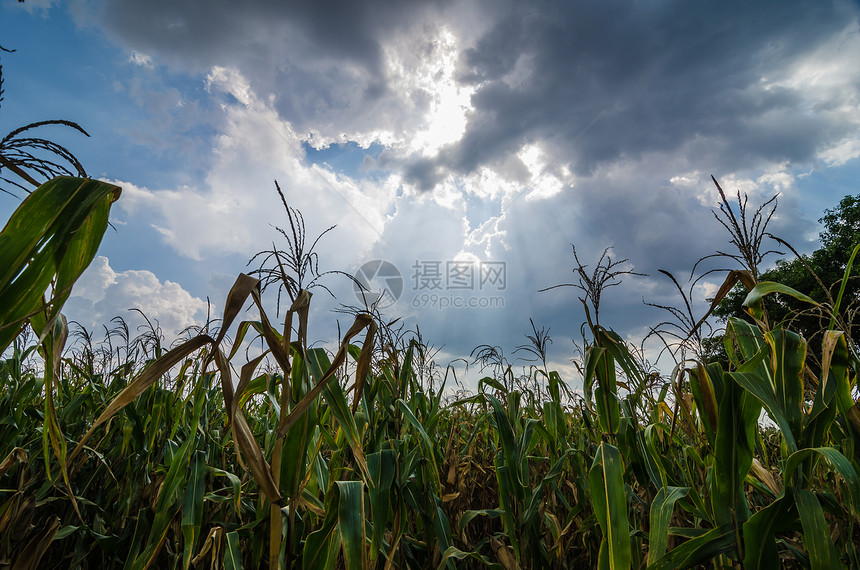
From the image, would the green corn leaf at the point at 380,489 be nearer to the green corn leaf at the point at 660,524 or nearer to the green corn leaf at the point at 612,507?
the green corn leaf at the point at 612,507

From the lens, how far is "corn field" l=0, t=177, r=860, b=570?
2.97 feet

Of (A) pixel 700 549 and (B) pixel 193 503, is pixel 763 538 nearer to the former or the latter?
(A) pixel 700 549

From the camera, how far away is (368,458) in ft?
4.80

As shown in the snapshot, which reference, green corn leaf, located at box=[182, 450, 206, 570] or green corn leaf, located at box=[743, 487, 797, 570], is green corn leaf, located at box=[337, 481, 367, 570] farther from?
green corn leaf, located at box=[743, 487, 797, 570]

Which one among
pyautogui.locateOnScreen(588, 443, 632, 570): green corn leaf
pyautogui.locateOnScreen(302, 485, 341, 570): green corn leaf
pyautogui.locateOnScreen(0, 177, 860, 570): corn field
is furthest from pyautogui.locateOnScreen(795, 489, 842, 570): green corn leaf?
pyautogui.locateOnScreen(302, 485, 341, 570): green corn leaf

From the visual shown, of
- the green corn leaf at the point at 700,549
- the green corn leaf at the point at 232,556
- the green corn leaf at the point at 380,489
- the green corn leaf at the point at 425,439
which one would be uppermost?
the green corn leaf at the point at 425,439

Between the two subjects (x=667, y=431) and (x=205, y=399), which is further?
(x=205, y=399)

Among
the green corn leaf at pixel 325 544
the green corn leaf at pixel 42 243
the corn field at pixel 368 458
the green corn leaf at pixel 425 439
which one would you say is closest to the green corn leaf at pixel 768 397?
the corn field at pixel 368 458

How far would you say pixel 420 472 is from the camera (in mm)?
1921

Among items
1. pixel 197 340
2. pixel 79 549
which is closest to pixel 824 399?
pixel 197 340

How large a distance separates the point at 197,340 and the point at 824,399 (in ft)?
5.18

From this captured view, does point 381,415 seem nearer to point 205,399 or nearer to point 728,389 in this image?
point 205,399

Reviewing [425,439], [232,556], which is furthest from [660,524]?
[232,556]

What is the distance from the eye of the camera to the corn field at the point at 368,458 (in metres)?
0.91
